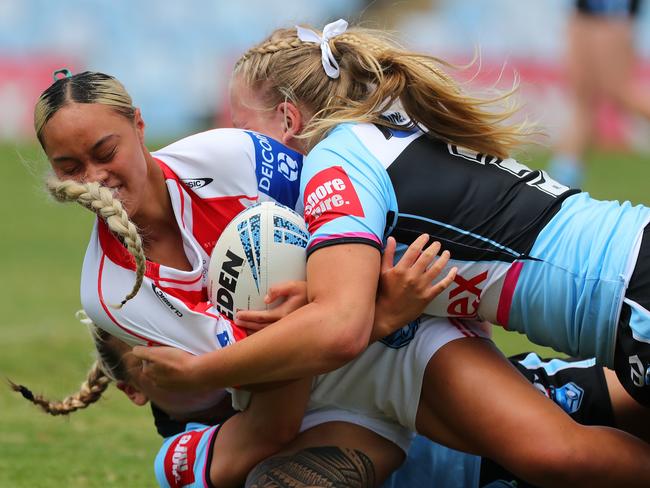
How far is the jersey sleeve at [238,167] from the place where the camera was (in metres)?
4.11

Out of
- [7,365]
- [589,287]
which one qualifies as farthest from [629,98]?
[589,287]

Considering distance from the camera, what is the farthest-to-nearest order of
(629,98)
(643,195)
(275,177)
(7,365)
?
(643,195)
(629,98)
(7,365)
(275,177)

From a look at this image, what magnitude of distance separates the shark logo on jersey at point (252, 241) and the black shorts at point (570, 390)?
1.18 meters

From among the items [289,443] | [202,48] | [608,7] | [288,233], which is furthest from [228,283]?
[202,48]

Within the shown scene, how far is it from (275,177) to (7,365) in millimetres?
3413

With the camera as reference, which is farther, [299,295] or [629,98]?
[629,98]

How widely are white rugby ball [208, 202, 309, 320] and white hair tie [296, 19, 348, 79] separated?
0.58m

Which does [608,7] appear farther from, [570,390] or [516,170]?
[516,170]

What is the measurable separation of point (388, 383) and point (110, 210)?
1184 mm

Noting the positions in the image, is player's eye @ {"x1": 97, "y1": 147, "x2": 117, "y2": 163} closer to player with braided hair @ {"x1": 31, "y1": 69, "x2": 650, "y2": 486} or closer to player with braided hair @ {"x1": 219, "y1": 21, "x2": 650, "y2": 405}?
player with braided hair @ {"x1": 31, "y1": 69, "x2": 650, "y2": 486}

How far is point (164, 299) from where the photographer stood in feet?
12.5

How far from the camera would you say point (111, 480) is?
4648mm

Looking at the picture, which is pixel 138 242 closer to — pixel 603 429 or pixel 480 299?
pixel 480 299

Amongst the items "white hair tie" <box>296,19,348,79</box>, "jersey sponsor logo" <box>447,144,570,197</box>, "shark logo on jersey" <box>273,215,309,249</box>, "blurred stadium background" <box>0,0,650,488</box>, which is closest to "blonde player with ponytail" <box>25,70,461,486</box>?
"shark logo on jersey" <box>273,215,309,249</box>
